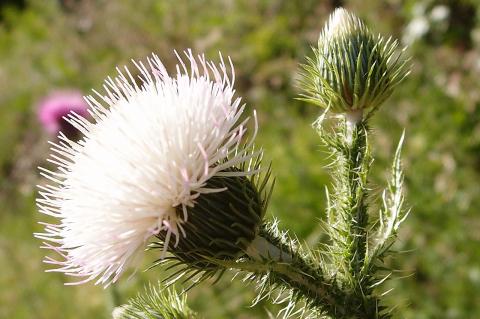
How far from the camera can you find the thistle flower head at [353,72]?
2090 mm

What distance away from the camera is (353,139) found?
2064mm

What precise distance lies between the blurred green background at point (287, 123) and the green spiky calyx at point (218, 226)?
482 mm

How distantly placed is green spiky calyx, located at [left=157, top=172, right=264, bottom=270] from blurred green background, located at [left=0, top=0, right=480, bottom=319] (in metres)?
0.48

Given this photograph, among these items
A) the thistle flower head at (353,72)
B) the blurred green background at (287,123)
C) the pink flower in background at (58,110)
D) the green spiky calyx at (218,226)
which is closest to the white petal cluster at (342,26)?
the thistle flower head at (353,72)

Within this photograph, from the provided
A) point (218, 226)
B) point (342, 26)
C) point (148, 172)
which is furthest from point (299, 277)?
point (342, 26)

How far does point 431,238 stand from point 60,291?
4.08 m

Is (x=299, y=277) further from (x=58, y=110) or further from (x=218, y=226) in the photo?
(x=58, y=110)

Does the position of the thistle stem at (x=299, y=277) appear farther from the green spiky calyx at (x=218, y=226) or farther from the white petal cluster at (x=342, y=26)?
the white petal cluster at (x=342, y=26)

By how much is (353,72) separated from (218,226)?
725mm

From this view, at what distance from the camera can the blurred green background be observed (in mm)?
4578

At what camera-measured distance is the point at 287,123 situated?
6566mm

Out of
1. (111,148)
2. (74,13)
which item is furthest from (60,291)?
(74,13)

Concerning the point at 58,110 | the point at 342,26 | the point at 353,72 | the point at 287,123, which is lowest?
the point at 353,72

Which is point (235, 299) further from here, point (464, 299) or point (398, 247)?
point (464, 299)
